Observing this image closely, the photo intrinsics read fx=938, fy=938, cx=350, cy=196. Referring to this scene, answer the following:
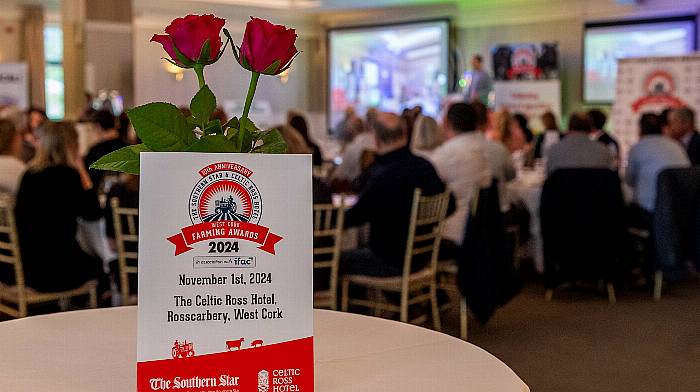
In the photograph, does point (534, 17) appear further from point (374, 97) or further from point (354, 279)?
point (354, 279)

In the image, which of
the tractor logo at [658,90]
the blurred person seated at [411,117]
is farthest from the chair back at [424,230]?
the tractor logo at [658,90]

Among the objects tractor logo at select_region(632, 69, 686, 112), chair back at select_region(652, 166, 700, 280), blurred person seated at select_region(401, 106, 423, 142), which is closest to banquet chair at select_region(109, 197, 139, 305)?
chair back at select_region(652, 166, 700, 280)

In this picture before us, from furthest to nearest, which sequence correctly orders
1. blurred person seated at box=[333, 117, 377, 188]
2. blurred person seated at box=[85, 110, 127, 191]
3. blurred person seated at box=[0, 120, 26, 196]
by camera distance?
1. blurred person seated at box=[333, 117, 377, 188]
2. blurred person seated at box=[85, 110, 127, 191]
3. blurred person seated at box=[0, 120, 26, 196]

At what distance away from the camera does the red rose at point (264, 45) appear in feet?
4.30

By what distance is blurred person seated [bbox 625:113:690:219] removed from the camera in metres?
6.61

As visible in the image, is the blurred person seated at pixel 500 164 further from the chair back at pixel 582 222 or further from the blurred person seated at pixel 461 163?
the blurred person seated at pixel 461 163

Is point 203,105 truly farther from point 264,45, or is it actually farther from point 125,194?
point 125,194

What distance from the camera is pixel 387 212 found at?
4.64 metres

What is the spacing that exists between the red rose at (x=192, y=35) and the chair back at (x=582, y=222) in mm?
4919

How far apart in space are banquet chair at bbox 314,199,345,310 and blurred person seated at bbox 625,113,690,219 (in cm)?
301

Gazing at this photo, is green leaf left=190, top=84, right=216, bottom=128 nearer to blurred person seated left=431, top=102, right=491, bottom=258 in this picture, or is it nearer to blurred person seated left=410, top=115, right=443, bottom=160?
blurred person seated left=431, top=102, right=491, bottom=258

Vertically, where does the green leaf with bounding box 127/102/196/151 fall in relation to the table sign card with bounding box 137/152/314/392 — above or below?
above

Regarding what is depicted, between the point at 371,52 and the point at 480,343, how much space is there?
37.0ft

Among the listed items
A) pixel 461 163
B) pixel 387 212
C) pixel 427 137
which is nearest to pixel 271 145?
pixel 387 212
